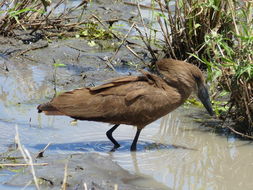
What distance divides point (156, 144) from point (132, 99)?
651mm

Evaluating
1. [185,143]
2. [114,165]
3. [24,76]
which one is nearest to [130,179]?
[114,165]

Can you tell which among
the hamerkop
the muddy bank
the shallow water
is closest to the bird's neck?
the hamerkop

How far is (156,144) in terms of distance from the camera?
655cm

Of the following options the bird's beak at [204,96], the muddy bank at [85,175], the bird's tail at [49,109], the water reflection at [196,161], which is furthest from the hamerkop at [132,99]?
the muddy bank at [85,175]

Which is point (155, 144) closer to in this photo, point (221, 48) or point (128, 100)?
point (128, 100)

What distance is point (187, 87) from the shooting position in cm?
634

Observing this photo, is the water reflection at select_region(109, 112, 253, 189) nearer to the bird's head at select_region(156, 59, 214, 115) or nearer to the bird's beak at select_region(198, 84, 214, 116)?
the bird's beak at select_region(198, 84, 214, 116)

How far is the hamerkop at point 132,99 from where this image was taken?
6152 millimetres

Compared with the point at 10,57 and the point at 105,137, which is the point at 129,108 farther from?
the point at 10,57

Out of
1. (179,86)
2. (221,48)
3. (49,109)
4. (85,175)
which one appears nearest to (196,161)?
(179,86)

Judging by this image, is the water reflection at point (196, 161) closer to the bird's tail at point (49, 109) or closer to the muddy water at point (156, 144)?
the muddy water at point (156, 144)

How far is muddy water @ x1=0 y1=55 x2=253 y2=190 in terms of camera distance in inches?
227

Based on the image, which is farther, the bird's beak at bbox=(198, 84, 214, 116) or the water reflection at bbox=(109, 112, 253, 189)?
the bird's beak at bbox=(198, 84, 214, 116)

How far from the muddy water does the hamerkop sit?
28 centimetres
